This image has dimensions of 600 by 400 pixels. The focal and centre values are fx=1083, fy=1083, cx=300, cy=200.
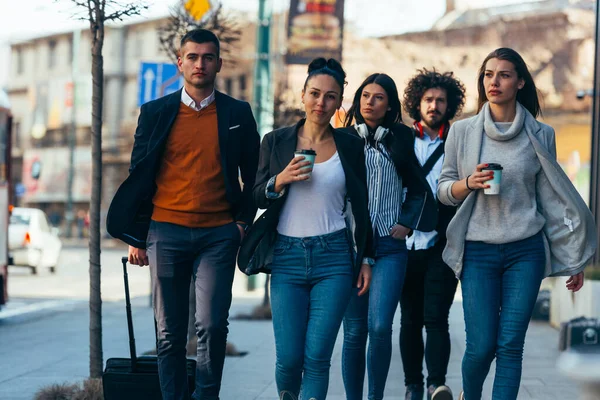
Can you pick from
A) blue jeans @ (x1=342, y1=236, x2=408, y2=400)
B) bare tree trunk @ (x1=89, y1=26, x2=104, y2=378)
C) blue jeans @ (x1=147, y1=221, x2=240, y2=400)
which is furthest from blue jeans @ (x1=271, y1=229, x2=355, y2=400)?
bare tree trunk @ (x1=89, y1=26, x2=104, y2=378)

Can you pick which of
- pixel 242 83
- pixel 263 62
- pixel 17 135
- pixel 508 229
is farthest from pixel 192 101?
pixel 17 135

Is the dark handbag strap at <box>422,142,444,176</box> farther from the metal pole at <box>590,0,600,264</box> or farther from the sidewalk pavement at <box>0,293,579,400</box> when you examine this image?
the metal pole at <box>590,0,600,264</box>

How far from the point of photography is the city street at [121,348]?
766 cm

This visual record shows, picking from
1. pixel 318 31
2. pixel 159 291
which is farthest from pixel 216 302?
pixel 318 31

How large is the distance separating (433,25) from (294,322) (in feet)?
137

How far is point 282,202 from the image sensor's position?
4.89 metres

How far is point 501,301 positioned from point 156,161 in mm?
1816

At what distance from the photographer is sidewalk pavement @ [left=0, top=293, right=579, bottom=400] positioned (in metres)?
7.57

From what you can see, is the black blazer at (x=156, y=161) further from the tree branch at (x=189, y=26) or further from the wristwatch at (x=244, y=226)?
the tree branch at (x=189, y=26)

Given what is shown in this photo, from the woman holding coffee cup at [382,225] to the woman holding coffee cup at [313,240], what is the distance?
2.55 feet

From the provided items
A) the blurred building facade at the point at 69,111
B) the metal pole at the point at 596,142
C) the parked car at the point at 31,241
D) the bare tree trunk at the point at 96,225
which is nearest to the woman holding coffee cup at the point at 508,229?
the bare tree trunk at the point at 96,225

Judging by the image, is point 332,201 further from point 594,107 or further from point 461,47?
point 461,47

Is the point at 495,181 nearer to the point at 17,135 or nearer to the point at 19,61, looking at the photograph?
the point at 17,135

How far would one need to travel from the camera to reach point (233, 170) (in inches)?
214
